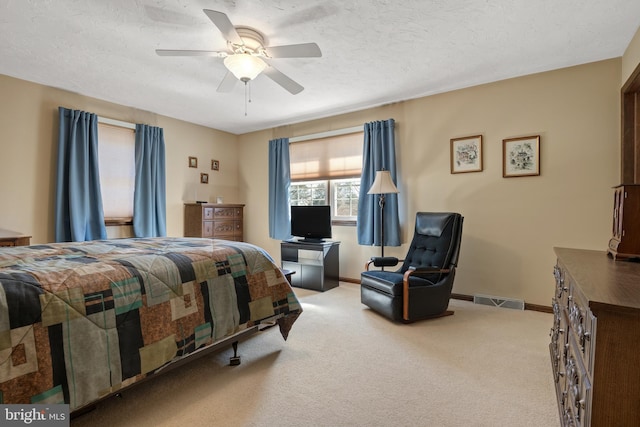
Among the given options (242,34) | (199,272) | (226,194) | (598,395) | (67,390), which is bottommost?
(67,390)

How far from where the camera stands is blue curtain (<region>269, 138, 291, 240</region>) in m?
5.10

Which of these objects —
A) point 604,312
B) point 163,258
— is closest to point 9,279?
point 163,258

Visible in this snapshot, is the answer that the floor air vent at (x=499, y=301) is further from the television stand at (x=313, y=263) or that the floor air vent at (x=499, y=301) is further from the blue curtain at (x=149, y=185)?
the blue curtain at (x=149, y=185)

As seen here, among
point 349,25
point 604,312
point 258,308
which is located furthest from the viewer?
point 349,25

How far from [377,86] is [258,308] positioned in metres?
2.82

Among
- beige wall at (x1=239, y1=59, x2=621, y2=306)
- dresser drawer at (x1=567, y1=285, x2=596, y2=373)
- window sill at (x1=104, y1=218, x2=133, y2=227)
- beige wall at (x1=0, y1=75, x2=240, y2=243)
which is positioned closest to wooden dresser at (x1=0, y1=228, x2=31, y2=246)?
beige wall at (x1=0, y1=75, x2=240, y2=243)

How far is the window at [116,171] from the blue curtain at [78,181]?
201 millimetres

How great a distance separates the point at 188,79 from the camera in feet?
11.2

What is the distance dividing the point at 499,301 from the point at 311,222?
2.52 meters

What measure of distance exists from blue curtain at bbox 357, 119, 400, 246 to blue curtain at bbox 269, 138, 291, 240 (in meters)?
1.36

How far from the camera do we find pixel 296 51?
2303mm

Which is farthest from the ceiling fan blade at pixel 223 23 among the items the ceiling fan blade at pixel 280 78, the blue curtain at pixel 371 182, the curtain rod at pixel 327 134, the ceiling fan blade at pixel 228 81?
the curtain rod at pixel 327 134

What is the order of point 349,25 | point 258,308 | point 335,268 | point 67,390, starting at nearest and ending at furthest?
point 67,390, point 258,308, point 349,25, point 335,268

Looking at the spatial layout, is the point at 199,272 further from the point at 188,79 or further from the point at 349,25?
the point at 188,79
